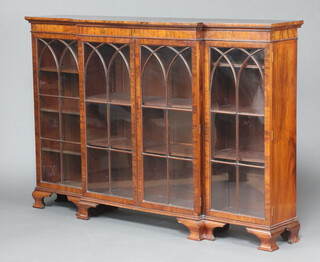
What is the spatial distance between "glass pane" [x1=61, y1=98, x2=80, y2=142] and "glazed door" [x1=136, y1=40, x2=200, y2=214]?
73 centimetres

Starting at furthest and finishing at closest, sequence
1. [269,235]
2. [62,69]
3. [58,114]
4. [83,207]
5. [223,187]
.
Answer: [58,114] → [62,69] → [83,207] → [223,187] → [269,235]

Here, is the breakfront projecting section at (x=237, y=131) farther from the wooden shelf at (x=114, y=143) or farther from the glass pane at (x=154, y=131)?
the wooden shelf at (x=114, y=143)

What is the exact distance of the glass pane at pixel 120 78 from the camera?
252 inches

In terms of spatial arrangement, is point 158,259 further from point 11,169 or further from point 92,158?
point 11,169

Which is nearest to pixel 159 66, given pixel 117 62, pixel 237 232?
pixel 117 62

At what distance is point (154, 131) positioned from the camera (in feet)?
20.9

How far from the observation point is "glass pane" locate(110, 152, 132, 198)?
6.57m

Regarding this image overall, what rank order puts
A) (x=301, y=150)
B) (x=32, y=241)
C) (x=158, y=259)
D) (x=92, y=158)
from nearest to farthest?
(x=158, y=259) < (x=32, y=241) < (x=92, y=158) < (x=301, y=150)

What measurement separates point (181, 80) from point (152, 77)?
23cm

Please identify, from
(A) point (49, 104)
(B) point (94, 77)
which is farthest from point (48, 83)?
(B) point (94, 77)

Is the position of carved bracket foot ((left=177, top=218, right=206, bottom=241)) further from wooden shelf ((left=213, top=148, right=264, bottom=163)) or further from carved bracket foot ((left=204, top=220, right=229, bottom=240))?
wooden shelf ((left=213, top=148, right=264, bottom=163))

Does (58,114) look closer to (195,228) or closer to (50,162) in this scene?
(50,162)

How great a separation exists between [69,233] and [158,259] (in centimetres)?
86

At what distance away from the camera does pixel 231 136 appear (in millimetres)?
6094
